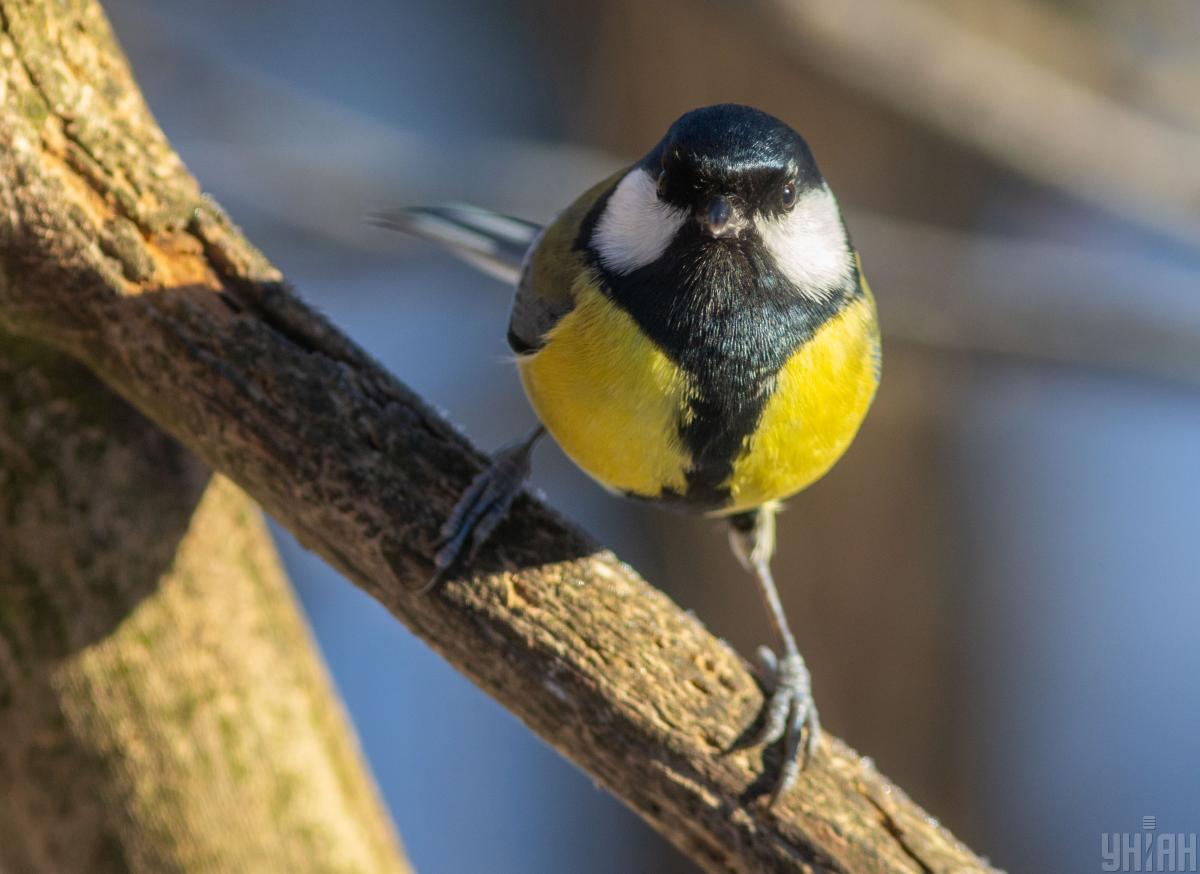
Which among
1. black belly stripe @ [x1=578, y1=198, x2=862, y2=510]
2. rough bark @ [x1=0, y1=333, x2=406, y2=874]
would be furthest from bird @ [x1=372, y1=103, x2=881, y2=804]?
rough bark @ [x1=0, y1=333, x2=406, y2=874]

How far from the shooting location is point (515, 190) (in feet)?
11.8

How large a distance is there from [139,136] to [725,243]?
0.86 m

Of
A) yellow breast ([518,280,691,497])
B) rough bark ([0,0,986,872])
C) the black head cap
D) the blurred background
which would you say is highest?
the blurred background

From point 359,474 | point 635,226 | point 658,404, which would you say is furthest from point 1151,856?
Answer: point 359,474

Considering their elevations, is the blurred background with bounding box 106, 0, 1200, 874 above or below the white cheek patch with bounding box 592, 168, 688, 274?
above

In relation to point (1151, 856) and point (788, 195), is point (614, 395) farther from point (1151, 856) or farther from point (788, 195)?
point (1151, 856)

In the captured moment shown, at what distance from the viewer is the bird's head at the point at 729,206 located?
1781mm

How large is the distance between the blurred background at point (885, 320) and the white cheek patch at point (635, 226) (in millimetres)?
1432

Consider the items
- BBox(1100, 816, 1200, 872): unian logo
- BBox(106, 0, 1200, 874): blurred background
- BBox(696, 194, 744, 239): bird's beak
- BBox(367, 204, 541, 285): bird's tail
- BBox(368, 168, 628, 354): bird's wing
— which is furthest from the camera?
BBox(106, 0, 1200, 874): blurred background

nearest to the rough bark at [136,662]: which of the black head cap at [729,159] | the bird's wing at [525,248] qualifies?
the bird's wing at [525,248]

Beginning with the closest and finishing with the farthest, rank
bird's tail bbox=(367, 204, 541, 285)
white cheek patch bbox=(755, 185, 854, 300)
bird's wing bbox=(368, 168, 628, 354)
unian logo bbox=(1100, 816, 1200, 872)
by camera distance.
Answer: white cheek patch bbox=(755, 185, 854, 300) → bird's wing bbox=(368, 168, 628, 354) → bird's tail bbox=(367, 204, 541, 285) → unian logo bbox=(1100, 816, 1200, 872)

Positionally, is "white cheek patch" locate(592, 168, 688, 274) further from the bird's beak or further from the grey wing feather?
the grey wing feather

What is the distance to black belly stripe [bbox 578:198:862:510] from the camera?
184 cm

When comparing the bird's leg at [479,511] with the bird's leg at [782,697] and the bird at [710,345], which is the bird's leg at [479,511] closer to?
the bird at [710,345]
